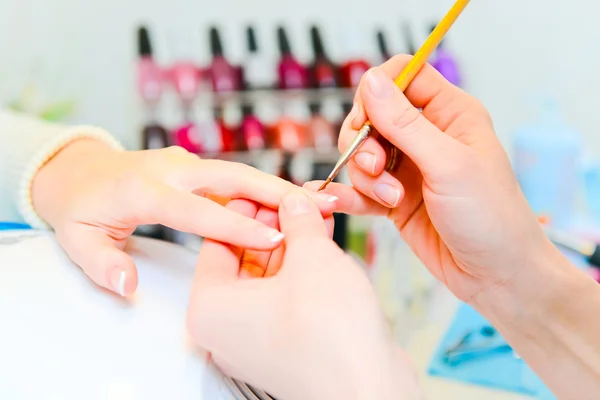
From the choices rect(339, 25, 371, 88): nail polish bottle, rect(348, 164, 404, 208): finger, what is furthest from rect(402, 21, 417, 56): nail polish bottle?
rect(348, 164, 404, 208): finger

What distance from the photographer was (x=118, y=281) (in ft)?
1.49

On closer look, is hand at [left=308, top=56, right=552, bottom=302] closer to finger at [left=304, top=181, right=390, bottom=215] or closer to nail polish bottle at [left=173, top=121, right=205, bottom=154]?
finger at [left=304, top=181, right=390, bottom=215]

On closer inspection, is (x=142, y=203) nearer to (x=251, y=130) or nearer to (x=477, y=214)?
(x=477, y=214)

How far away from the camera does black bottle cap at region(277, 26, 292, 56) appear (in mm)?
1318

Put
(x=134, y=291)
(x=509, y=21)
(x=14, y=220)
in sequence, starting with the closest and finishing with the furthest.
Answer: (x=134, y=291), (x=14, y=220), (x=509, y=21)

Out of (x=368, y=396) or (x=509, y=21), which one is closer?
(x=368, y=396)

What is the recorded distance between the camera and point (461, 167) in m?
0.53

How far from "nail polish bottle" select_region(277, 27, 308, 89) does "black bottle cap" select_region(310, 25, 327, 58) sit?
57mm

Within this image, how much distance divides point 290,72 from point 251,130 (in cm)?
15

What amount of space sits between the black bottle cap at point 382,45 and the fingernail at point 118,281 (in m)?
1.04

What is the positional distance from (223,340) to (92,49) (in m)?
1.13

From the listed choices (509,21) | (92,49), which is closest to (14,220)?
(92,49)

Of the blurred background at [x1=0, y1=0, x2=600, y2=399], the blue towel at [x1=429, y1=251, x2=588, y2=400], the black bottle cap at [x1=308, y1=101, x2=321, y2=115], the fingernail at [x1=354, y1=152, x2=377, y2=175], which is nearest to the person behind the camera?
the fingernail at [x1=354, y1=152, x2=377, y2=175]

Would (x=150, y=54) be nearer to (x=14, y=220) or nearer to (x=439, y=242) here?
(x=14, y=220)
